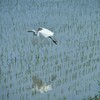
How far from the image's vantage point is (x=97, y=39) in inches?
378

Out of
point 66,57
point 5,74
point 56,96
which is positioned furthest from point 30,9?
point 56,96

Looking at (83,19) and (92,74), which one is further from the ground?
(83,19)

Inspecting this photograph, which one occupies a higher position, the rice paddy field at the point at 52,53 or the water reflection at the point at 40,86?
the rice paddy field at the point at 52,53

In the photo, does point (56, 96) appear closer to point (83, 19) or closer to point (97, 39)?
point (97, 39)

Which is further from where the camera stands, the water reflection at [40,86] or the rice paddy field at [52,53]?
the rice paddy field at [52,53]

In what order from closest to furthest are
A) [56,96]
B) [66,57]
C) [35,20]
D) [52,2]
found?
[56,96]
[66,57]
[35,20]
[52,2]

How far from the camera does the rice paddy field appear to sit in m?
6.95

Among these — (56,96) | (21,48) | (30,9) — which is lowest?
(56,96)

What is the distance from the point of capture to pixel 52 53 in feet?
28.1

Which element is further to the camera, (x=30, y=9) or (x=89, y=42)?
(x=30, y=9)

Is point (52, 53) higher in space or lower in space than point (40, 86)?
higher

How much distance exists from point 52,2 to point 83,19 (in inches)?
104

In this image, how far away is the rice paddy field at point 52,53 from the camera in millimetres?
6953

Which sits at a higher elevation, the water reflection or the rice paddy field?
the rice paddy field
